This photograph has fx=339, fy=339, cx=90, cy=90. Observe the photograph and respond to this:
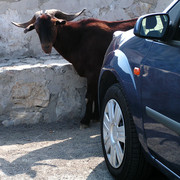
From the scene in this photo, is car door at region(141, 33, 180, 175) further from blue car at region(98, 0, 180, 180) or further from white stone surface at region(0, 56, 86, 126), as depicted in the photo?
white stone surface at region(0, 56, 86, 126)

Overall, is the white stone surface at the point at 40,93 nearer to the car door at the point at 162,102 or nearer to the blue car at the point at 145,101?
the blue car at the point at 145,101

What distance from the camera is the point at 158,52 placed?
2.42 metres

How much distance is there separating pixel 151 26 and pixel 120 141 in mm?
1065

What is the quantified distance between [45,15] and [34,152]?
7.49ft

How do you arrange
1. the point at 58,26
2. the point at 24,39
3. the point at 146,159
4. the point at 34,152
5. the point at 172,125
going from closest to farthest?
1. the point at 172,125
2. the point at 146,159
3. the point at 34,152
4. the point at 58,26
5. the point at 24,39

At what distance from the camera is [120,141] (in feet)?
9.93

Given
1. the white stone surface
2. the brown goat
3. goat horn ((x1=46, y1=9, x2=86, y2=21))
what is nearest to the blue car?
the brown goat

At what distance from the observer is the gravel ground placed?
349 cm

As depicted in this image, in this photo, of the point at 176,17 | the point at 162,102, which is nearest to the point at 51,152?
the point at 162,102

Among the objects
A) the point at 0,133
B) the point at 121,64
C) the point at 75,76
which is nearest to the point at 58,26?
the point at 75,76

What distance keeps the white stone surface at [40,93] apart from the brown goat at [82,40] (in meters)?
0.26

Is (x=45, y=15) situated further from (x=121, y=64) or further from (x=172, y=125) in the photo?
(x=172, y=125)

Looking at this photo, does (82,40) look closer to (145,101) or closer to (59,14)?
(59,14)

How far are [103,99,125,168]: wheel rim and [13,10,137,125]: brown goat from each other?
205 cm
